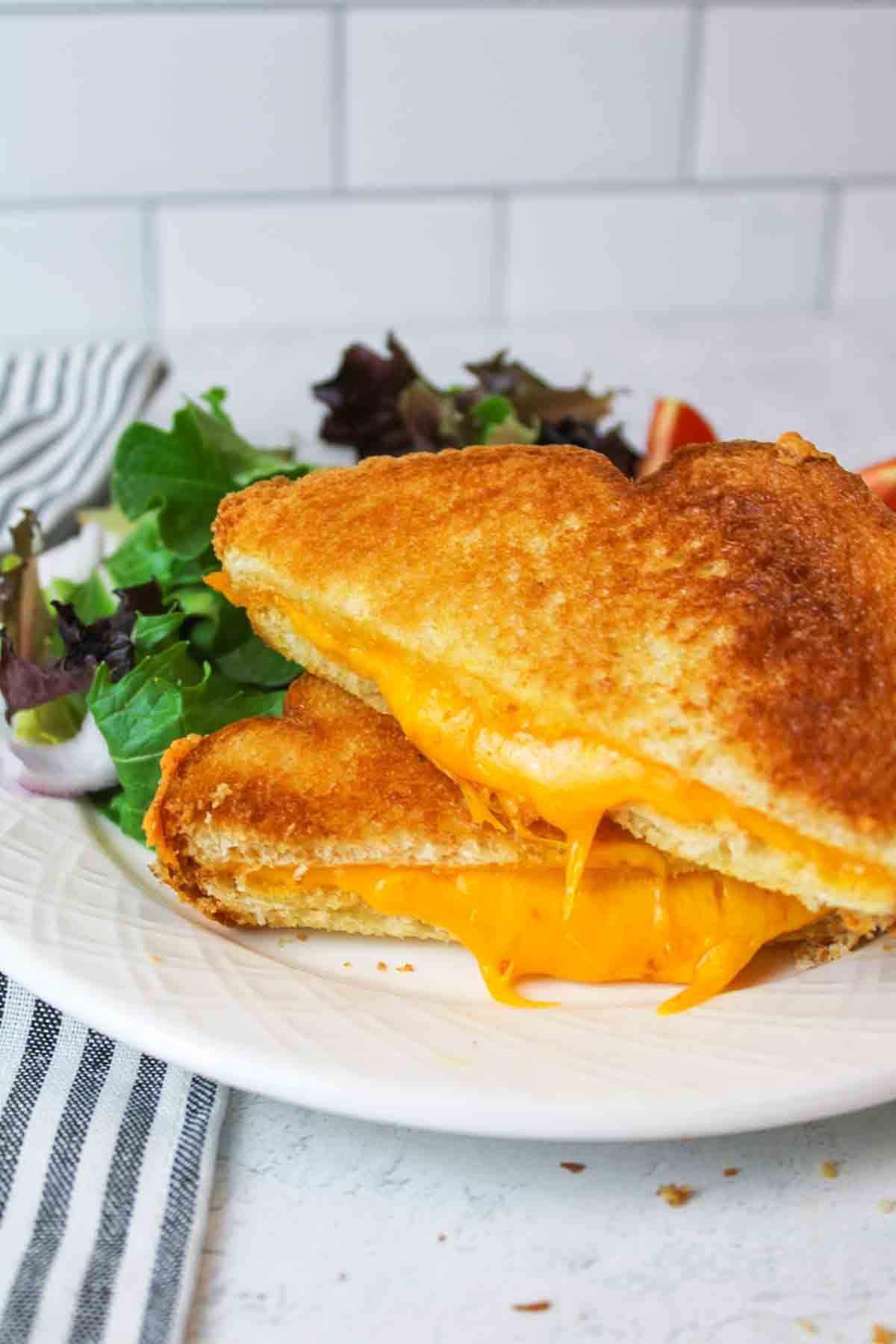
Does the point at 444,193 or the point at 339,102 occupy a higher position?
the point at 339,102

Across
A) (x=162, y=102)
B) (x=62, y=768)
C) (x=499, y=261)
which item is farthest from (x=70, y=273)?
(x=62, y=768)

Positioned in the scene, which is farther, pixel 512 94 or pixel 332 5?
pixel 512 94

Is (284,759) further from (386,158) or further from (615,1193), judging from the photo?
(386,158)

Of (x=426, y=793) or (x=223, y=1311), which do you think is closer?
(x=223, y=1311)

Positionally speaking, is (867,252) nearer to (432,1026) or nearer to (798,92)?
(798,92)

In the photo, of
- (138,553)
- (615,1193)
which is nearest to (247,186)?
(138,553)

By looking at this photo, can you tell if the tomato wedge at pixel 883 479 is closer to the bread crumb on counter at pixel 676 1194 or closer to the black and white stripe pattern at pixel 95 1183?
the bread crumb on counter at pixel 676 1194
